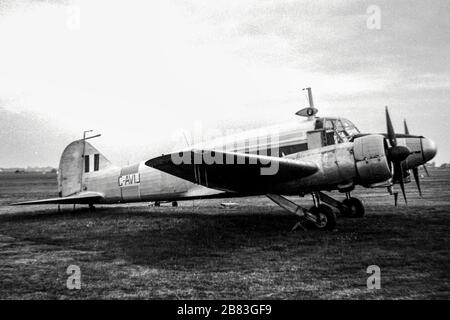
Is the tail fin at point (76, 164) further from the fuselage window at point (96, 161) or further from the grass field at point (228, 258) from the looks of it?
the grass field at point (228, 258)

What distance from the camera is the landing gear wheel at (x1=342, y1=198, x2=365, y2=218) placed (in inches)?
398

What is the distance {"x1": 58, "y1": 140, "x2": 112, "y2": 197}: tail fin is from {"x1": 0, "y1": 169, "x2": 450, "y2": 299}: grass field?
10.6ft

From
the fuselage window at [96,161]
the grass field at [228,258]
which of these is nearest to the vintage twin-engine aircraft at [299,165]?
the grass field at [228,258]

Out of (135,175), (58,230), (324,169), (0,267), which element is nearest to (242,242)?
(324,169)

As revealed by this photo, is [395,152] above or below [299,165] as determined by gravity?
above

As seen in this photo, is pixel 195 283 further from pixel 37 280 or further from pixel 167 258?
pixel 37 280

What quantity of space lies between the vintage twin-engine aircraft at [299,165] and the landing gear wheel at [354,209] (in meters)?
0.02

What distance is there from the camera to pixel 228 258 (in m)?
5.82

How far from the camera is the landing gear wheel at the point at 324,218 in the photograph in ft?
26.2

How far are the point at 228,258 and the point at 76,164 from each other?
9400 mm

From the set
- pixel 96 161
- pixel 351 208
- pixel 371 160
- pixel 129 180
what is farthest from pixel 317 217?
pixel 96 161

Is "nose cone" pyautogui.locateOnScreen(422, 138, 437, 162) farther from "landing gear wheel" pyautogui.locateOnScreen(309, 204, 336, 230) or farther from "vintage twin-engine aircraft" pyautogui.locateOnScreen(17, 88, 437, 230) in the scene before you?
"landing gear wheel" pyautogui.locateOnScreen(309, 204, 336, 230)
